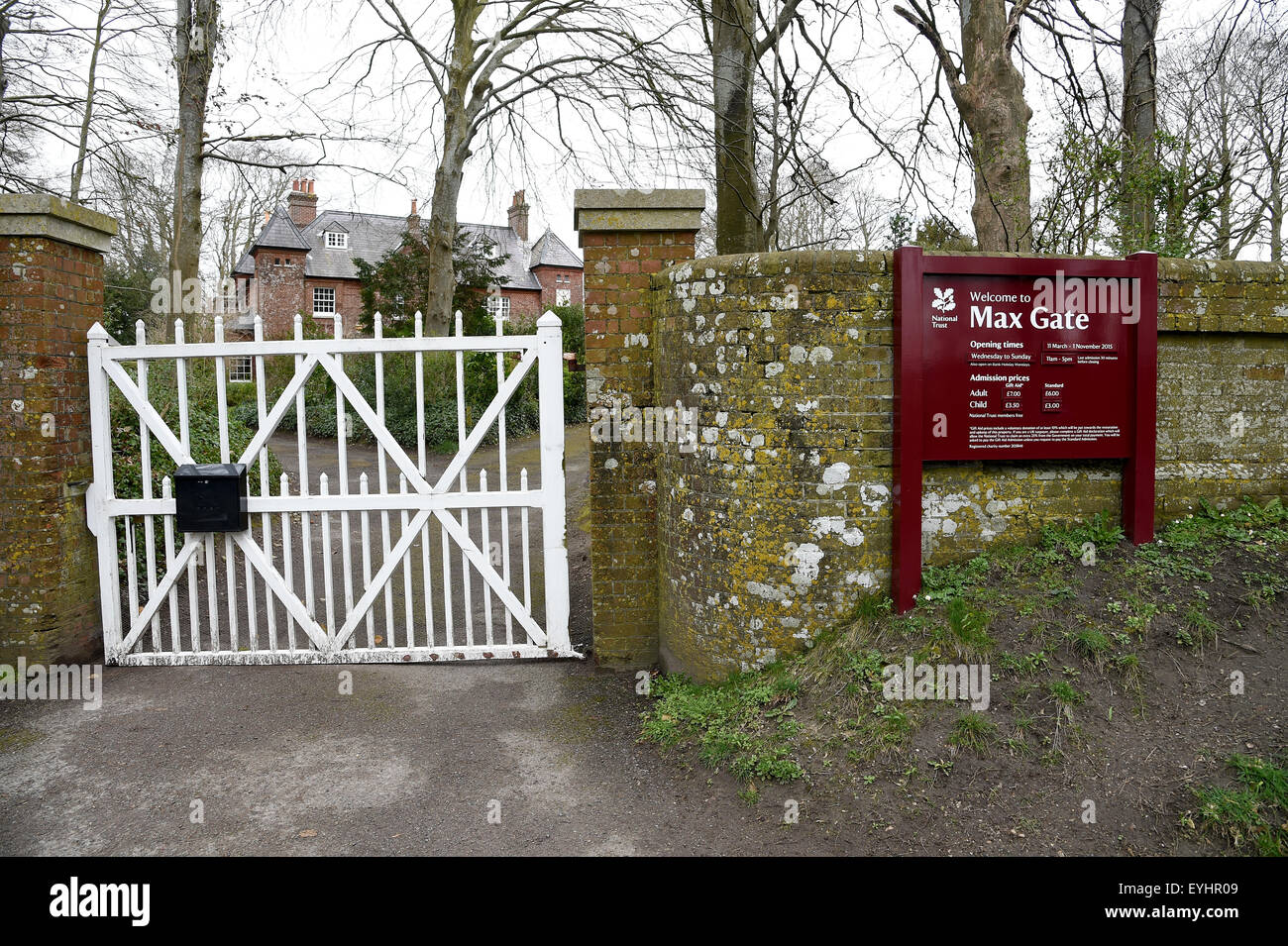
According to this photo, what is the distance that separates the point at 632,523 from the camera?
5.36 metres

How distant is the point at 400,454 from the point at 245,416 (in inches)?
726

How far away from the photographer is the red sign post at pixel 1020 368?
4309mm

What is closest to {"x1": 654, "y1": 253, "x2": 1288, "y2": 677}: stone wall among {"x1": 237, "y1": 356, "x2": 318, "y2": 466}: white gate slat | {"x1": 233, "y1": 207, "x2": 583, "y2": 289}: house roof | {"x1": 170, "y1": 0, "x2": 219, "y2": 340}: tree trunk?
{"x1": 237, "y1": 356, "x2": 318, "y2": 466}: white gate slat

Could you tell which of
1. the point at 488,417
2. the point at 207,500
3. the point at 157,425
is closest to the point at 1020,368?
the point at 488,417

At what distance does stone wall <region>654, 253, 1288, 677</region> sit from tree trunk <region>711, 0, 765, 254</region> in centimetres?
432

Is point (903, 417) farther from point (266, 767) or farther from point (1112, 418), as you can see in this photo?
point (266, 767)

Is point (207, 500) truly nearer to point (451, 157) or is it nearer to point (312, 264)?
point (451, 157)

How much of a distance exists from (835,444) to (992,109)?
5.83 metres

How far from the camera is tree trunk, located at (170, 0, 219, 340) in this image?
1173cm

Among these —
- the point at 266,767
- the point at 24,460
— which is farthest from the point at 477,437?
the point at 24,460

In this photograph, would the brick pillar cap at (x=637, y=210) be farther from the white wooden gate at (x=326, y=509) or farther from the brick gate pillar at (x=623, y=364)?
the white wooden gate at (x=326, y=509)

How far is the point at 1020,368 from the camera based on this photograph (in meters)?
4.42

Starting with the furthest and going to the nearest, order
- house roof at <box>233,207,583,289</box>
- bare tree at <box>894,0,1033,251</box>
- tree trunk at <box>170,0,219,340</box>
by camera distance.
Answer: house roof at <box>233,207,583,289</box> → tree trunk at <box>170,0,219,340</box> → bare tree at <box>894,0,1033,251</box>

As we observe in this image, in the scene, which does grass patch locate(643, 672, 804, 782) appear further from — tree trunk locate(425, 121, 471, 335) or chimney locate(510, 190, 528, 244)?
chimney locate(510, 190, 528, 244)
